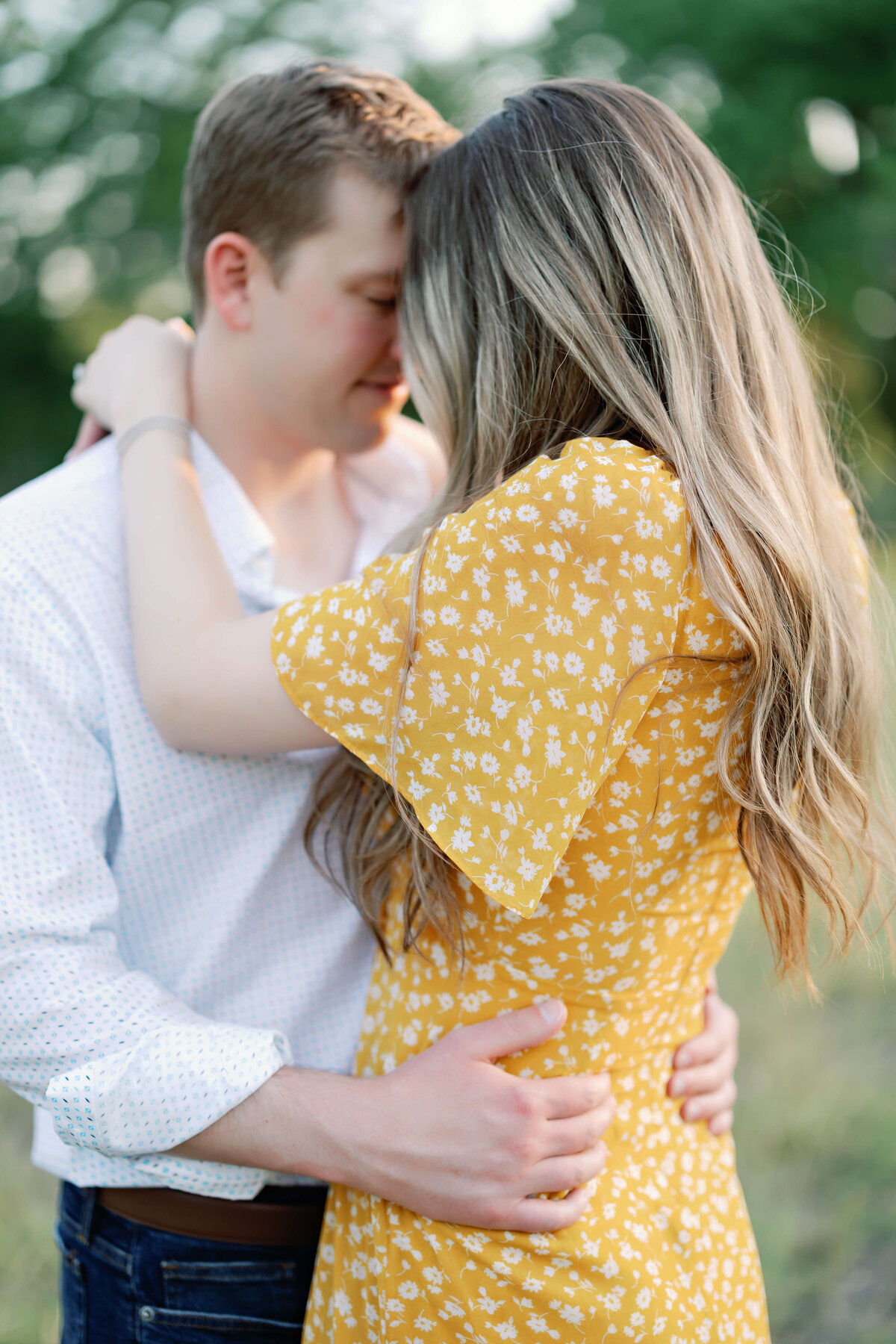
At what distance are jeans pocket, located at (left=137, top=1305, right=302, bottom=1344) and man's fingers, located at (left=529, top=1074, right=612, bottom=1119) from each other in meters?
0.61

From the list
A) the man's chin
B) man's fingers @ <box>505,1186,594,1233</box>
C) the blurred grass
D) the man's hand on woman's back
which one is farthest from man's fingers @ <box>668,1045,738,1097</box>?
the man's chin

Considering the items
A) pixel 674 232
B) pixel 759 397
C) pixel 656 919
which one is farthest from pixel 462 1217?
pixel 674 232

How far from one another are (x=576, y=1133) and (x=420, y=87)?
42.9 ft

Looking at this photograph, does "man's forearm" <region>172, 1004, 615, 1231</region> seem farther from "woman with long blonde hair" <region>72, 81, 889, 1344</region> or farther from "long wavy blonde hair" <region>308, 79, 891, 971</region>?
"long wavy blonde hair" <region>308, 79, 891, 971</region>

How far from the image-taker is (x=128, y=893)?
1561 mm

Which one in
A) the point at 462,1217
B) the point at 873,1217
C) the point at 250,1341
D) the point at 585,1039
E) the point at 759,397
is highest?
the point at 759,397

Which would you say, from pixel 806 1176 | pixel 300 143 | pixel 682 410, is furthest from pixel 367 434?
pixel 806 1176

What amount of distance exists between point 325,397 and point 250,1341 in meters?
1.51

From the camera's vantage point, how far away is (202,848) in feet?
5.15

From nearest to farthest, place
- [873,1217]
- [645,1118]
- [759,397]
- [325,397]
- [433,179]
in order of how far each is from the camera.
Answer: [759,397] → [645,1118] → [433,179] → [325,397] → [873,1217]

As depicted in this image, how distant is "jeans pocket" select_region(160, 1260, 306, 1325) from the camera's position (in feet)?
5.04

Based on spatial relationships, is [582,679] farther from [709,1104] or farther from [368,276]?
[368,276]

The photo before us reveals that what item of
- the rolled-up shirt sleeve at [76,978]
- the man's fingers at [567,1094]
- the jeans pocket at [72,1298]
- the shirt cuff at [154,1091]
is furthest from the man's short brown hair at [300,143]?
the jeans pocket at [72,1298]

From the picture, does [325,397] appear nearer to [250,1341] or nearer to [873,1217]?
[250,1341]
